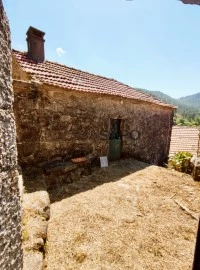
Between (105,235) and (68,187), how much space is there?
91.4 inches

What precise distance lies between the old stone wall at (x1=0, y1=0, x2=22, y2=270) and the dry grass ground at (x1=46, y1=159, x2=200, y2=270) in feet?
7.16

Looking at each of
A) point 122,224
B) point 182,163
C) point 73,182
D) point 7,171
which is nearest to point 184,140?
point 182,163

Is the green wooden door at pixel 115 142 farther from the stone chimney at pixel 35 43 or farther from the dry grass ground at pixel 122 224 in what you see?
the stone chimney at pixel 35 43

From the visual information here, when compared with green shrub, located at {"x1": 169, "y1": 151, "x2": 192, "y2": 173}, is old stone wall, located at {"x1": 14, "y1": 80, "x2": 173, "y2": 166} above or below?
above

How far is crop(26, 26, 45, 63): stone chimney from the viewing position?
793cm

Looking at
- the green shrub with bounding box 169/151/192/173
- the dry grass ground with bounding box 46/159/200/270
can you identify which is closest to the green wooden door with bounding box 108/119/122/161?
the dry grass ground with bounding box 46/159/200/270

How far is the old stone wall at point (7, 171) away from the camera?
1164mm

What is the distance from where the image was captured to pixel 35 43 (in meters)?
8.12

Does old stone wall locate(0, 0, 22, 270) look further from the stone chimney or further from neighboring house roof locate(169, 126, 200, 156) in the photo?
neighboring house roof locate(169, 126, 200, 156)

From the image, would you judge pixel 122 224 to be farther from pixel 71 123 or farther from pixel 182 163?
pixel 182 163

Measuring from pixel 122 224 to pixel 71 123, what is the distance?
153 inches

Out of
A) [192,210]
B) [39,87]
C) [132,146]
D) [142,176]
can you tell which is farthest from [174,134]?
[39,87]

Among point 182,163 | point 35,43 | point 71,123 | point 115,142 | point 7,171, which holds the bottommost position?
point 182,163

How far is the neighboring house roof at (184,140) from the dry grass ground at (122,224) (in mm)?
7314
